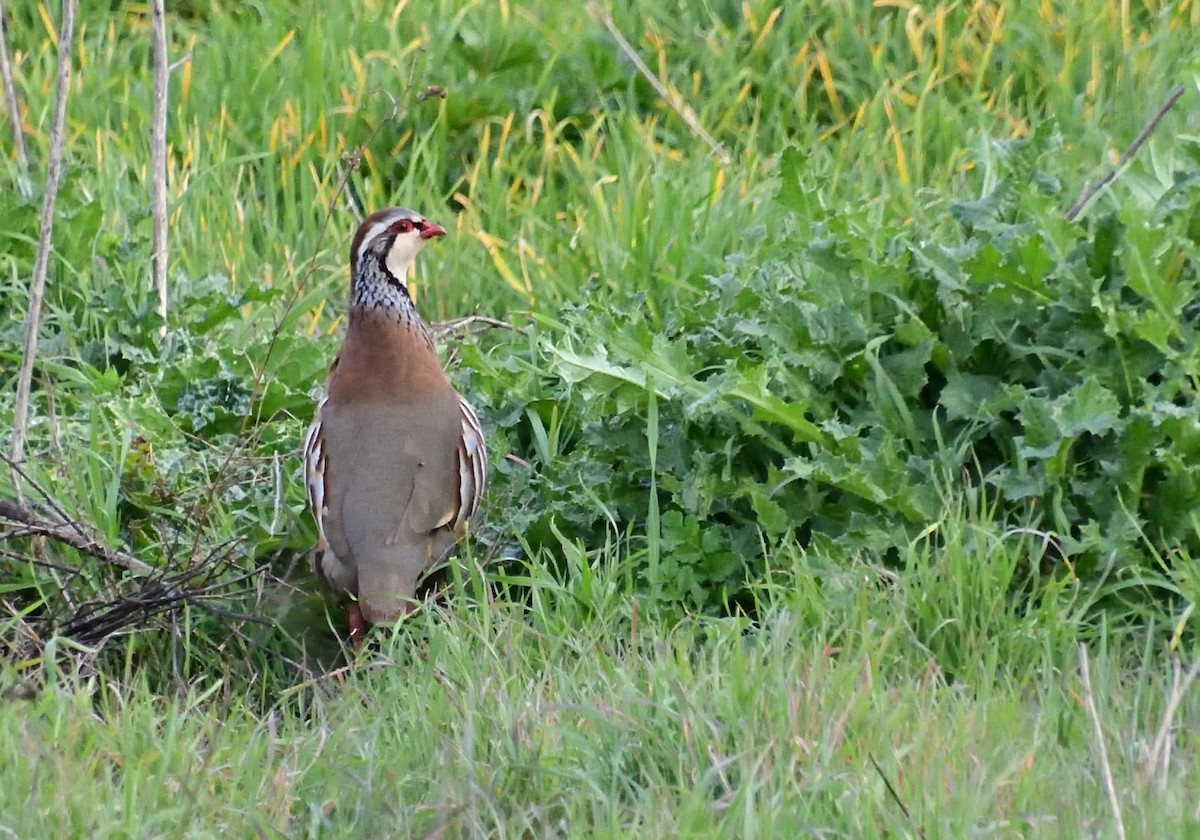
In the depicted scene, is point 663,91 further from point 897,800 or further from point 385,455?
point 897,800

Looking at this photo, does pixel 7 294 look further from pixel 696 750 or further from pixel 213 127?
pixel 696 750

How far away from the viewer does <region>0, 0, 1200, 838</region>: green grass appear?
3121 millimetres

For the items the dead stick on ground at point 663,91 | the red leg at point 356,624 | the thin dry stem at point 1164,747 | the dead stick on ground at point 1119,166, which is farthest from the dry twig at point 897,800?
the dead stick on ground at point 663,91

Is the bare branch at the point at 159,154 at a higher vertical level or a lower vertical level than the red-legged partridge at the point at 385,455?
higher

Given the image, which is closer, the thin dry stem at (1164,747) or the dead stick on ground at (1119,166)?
the thin dry stem at (1164,747)

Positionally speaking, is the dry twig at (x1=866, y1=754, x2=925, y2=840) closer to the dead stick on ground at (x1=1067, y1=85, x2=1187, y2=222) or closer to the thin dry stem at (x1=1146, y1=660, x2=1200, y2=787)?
the thin dry stem at (x1=1146, y1=660, x2=1200, y2=787)

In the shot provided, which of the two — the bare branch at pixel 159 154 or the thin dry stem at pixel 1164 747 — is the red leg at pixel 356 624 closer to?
the bare branch at pixel 159 154

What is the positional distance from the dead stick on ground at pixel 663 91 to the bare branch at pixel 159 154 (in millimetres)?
1724

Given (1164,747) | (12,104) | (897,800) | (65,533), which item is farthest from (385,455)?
(1164,747)

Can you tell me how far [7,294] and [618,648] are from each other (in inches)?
111

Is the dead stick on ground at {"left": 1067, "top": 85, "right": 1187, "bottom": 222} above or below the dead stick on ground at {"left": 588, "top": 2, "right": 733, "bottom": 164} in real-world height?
above

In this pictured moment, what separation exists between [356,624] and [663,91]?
2.68 meters

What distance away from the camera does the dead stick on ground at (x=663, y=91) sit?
20.4ft

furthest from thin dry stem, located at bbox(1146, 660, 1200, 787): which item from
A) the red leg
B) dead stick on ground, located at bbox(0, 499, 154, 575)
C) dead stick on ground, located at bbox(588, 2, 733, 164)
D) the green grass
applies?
dead stick on ground, located at bbox(588, 2, 733, 164)
